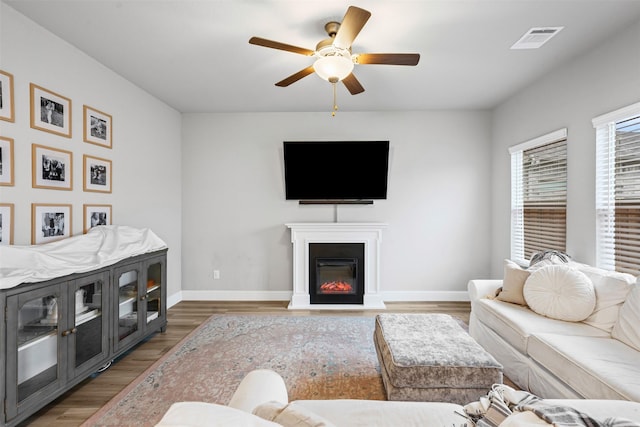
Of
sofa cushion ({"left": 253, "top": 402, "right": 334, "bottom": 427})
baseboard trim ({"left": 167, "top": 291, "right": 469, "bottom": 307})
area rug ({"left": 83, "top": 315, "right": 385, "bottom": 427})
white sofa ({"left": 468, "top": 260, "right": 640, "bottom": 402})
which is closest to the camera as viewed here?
sofa cushion ({"left": 253, "top": 402, "right": 334, "bottom": 427})

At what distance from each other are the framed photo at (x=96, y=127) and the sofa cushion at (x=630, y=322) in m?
4.44

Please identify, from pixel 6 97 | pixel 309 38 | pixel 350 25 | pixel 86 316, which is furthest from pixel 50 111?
pixel 350 25

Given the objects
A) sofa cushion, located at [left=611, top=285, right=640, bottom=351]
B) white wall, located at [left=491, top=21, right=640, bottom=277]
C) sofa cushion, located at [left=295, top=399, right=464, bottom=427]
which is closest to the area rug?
sofa cushion, located at [left=295, top=399, right=464, bottom=427]

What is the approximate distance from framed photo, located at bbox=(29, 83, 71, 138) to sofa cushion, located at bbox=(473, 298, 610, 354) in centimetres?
394

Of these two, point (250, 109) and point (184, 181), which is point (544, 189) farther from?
point (184, 181)

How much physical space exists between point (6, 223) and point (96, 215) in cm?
77

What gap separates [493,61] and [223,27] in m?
2.49

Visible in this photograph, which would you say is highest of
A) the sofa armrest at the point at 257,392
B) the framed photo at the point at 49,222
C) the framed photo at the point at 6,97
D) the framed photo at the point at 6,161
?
the framed photo at the point at 6,97

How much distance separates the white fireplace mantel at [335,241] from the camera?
13.3ft

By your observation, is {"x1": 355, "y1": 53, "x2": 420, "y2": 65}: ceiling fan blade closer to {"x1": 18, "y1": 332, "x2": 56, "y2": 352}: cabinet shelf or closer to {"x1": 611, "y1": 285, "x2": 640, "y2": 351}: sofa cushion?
{"x1": 611, "y1": 285, "x2": 640, "y2": 351}: sofa cushion

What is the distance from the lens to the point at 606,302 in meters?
2.10

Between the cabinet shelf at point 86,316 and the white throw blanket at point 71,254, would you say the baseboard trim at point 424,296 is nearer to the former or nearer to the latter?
the white throw blanket at point 71,254

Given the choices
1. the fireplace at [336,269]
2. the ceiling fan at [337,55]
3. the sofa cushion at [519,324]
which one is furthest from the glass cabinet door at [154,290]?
the sofa cushion at [519,324]

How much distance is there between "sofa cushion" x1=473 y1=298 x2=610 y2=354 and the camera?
2.08 meters
